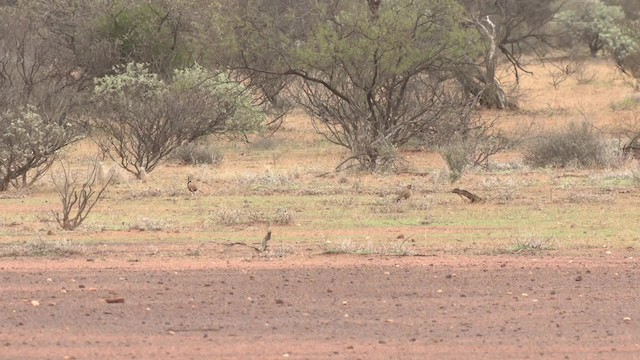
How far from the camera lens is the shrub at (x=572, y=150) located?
21.5 m

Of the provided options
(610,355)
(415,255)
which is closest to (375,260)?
(415,255)

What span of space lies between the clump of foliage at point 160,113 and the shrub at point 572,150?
5.90 m

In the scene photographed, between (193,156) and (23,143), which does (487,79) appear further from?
(23,143)

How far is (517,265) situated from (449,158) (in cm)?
924

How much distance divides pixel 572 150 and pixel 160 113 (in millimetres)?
7592

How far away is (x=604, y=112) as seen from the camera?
106 feet

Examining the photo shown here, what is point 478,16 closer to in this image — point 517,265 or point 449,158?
point 449,158

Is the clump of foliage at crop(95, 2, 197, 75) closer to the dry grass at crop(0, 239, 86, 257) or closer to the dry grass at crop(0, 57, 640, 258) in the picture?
the dry grass at crop(0, 57, 640, 258)

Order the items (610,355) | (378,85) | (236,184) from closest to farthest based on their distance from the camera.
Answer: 1. (610,355)
2. (236,184)
3. (378,85)

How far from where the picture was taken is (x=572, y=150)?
21.9 metres

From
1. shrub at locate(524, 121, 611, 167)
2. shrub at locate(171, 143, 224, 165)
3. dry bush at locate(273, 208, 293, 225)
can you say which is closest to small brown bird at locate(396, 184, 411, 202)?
dry bush at locate(273, 208, 293, 225)

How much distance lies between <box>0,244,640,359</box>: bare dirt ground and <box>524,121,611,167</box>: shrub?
34.8 ft

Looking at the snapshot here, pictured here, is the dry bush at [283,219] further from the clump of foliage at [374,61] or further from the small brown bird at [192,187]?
the clump of foliage at [374,61]

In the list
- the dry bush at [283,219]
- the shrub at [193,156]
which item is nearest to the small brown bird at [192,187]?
the dry bush at [283,219]
